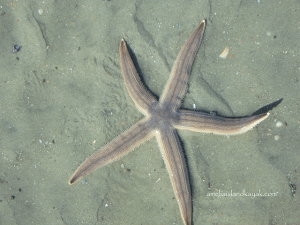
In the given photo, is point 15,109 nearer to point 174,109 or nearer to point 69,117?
point 69,117

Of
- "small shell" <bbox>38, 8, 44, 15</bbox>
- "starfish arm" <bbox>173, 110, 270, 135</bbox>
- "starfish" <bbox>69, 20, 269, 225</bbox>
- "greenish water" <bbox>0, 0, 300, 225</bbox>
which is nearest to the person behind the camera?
"starfish arm" <bbox>173, 110, 270, 135</bbox>

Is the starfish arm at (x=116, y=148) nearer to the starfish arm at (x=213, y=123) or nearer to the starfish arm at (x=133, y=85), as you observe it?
the starfish arm at (x=133, y=85)

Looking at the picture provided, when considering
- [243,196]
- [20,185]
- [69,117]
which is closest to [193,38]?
[69,117]

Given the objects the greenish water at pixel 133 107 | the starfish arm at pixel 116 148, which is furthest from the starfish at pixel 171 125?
the greenish water at pixel 133 107

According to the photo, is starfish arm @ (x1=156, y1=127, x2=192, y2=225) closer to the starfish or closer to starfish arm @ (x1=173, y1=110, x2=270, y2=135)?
the starfish

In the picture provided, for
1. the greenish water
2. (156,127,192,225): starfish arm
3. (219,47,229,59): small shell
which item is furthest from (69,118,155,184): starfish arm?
(219,47,229,59): small shell

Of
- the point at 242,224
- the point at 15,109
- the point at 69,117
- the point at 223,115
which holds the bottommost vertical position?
the point at 242,224

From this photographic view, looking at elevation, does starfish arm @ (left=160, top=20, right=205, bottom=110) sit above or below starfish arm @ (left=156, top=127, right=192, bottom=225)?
above
